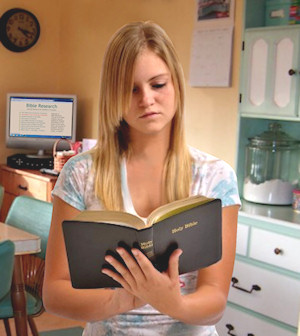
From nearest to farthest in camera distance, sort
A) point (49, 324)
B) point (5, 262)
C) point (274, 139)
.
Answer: point (5, 262)
point (274, 139)
point (49, 324)

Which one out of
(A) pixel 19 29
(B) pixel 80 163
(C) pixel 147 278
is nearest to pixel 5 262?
(B) pixel 80 163

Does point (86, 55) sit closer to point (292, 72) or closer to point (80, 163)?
point (292, 72)

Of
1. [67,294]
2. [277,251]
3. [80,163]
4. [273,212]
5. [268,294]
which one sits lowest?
[268,294]

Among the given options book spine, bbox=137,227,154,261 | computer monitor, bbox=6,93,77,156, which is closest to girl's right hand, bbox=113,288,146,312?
book spine, bbox=137,227,154,261

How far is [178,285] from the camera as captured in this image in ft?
3.68

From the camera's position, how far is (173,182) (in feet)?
4.30

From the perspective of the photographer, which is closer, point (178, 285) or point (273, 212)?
point (178, 285)

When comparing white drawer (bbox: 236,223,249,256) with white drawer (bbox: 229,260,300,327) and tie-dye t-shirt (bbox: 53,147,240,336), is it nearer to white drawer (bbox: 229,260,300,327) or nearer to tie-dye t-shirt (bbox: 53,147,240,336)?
white drawer (bbox: 229,260,300,327)

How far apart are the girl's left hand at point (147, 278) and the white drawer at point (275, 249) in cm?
164

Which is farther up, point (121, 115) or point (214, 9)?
point (214, 9)

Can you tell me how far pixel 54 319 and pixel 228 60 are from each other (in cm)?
185

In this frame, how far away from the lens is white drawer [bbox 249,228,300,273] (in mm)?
2668

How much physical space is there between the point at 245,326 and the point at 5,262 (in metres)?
1.23

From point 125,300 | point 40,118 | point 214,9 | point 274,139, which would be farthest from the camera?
point 40,118
